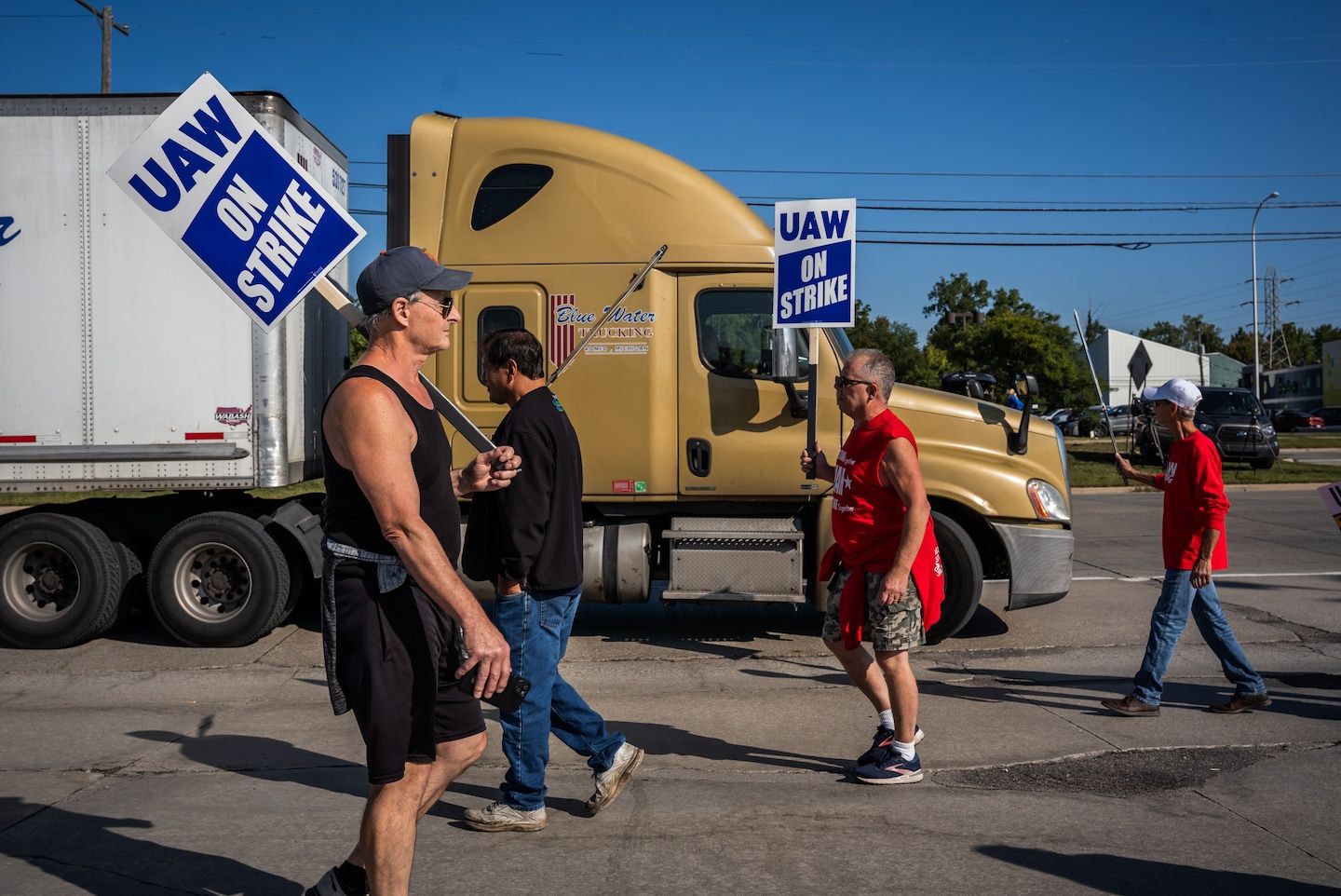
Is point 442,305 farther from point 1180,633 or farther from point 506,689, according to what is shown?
point 1180,633

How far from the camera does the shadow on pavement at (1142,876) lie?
3.72m

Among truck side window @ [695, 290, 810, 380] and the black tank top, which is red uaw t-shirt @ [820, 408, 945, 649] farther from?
truck side window @ [695, 290, 810, 380]

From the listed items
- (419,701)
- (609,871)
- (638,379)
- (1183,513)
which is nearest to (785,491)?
(638,379)

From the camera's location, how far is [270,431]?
7.62 meters

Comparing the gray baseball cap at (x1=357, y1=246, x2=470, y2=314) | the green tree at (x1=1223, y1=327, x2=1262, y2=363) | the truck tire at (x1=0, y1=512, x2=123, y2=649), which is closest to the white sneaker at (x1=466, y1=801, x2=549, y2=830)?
the gray baseball cap at (x1=357, y1=246, x2=470, y2=314)

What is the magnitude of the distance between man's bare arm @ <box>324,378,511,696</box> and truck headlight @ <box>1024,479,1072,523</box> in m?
5.68

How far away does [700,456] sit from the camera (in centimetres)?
798

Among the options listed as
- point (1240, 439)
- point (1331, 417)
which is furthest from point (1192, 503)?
point (1331, 417)

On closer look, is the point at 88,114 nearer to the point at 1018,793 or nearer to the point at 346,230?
the point at 346,230

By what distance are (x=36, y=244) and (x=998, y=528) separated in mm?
Answer: 6704

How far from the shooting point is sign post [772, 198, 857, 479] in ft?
24.3

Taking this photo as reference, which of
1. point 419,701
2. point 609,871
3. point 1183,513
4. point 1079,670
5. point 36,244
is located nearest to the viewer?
point 419,701

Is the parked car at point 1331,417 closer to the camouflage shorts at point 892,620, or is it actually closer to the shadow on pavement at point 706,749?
the shadow on pavement at point 706,749

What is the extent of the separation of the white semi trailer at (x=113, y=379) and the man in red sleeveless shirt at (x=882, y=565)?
4.20 metres
